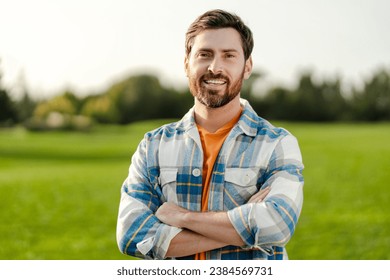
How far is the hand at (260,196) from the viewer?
219 cm

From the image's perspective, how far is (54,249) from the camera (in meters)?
7.45

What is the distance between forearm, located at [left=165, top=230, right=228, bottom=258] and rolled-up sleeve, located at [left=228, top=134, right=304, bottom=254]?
130 millimetres

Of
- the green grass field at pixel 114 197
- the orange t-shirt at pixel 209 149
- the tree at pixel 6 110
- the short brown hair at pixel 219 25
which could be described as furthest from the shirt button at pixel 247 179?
the tree at pixel 6 110

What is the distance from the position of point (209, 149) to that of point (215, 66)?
35cm

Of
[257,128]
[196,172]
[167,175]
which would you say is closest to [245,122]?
[257,128]

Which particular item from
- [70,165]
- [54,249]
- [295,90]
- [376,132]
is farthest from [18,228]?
[376,132]

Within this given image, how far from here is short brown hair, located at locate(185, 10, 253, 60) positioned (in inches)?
89.0

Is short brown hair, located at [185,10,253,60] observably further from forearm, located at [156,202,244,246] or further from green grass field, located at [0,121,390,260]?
green grass field, located at [0,121,390,260]

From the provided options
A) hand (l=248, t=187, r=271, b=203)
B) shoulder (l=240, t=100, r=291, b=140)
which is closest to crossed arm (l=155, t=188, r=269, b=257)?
hand (l=248, t=187, r=271, b=203)

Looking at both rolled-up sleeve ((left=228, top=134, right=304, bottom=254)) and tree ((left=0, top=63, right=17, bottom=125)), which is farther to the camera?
tree ((left=0, top=63, right=17, bottom=125))

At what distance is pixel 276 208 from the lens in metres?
2.16

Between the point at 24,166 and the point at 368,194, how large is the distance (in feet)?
39.2

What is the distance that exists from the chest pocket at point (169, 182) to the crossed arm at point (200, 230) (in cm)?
7

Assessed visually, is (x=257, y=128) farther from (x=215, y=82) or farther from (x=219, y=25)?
(x=219, y=25)
